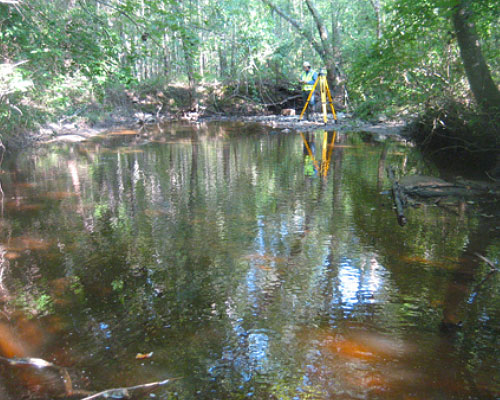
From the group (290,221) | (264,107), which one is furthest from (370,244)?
(264,107)

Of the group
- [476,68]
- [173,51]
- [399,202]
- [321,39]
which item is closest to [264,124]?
[321,39]

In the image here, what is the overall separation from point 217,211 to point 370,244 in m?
2.58

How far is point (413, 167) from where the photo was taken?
1027cm

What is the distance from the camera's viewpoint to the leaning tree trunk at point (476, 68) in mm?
8374

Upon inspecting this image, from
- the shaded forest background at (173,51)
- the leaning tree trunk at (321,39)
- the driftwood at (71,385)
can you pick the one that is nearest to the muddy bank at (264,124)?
the shaded forest background at (173,51)

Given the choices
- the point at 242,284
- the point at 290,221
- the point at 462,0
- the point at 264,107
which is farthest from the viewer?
the point at 264,107

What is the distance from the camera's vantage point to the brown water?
126 inches

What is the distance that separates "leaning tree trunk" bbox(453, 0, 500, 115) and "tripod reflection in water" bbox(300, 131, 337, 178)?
133 inches

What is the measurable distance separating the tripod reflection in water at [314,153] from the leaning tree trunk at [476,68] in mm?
3367

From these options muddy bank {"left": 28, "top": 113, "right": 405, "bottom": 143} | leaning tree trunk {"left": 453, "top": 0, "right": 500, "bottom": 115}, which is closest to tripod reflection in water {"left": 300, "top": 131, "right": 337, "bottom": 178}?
muddy bank {"left": 28, "top": 113, "right": 405, "bottom": 143}

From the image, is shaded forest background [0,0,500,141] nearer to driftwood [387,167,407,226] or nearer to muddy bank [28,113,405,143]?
muddy bank [28,113,405,143]

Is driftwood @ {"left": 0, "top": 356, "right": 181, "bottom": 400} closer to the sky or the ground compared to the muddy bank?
closer to the ground

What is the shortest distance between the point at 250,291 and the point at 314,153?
8.38 meters

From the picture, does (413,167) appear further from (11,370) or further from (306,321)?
(11,370)
